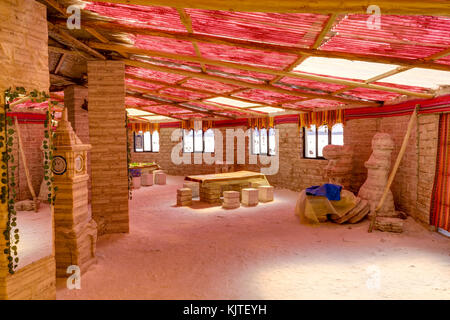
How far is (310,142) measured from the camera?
13.1 m

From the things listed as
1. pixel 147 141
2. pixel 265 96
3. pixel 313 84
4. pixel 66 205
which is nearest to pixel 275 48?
pixel 313 84

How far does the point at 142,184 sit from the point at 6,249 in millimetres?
12022

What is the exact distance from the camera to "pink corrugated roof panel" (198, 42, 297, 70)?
17.9 feet

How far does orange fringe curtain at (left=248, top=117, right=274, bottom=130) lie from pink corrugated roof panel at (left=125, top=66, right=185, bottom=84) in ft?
20.9

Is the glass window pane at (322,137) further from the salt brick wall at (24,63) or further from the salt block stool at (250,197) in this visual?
the salt brick wall at (24,63)

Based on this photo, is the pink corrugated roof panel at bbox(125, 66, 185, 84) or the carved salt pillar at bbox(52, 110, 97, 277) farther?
the pink corrugated roof panel at bbox(125, 66, 185, 84)

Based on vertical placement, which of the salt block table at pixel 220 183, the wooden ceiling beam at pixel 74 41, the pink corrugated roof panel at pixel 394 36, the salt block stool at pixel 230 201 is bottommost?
the salt block stool at pixel 230 201

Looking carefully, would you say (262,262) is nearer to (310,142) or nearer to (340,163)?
(340,163)

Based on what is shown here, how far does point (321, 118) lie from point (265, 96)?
9.67 feet

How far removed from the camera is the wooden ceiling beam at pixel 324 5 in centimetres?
297

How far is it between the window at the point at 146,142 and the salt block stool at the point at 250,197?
10367 millimetres

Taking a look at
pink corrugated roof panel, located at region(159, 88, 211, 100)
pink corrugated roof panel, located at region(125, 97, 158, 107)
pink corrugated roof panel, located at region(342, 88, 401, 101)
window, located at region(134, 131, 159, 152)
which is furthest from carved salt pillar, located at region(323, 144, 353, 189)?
window, located at region(134, 131, 159, 152)

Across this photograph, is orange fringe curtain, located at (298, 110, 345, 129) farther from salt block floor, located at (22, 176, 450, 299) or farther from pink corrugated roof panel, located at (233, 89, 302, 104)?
salt block floor, located at (22, 176, 450, 299)

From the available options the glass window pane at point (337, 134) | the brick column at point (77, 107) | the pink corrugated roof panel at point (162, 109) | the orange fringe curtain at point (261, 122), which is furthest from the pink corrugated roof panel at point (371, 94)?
the pink corrugated roof panel at point (162, 109)
